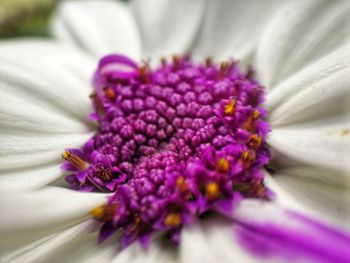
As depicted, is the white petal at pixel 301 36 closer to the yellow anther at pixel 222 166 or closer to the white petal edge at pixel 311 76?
the white petal edge at pixel 311 76

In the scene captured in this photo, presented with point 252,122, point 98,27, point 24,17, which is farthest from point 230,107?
point 24,17

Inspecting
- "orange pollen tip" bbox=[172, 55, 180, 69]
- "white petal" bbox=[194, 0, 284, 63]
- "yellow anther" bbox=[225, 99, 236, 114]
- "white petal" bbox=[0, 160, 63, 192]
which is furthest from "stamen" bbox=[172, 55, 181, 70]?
"white petal" bbox=[0, 160, 63, 192]

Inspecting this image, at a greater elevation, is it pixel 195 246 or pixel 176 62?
pixel 176 62

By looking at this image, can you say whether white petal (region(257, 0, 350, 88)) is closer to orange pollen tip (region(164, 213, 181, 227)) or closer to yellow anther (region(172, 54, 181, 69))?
yellow anther (region(172, 54, 181, 69))

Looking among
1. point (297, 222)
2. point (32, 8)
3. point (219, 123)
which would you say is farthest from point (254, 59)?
point (32, 8)

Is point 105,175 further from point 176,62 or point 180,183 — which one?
point 176,62

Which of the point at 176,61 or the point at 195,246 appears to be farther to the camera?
the point at 176,61
